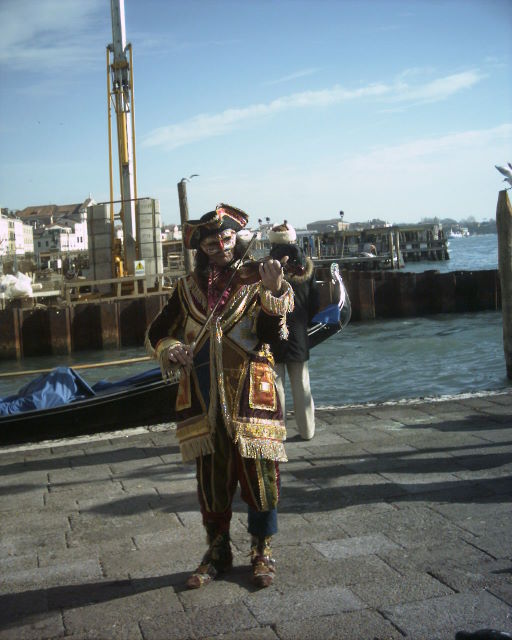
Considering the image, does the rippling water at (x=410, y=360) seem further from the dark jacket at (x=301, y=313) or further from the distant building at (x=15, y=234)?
the distant building at (x=15, y=234)

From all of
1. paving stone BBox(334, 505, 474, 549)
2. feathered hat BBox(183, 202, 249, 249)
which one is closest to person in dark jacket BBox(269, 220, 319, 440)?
paving stone BBox(334, 505, 474, 549)

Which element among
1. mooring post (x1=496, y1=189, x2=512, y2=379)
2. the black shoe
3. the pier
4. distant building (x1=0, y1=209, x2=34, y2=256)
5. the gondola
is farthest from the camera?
distant building (x1=0, y1=209, x2=34, y2=256)

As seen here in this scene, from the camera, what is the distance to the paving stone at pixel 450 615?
316 centimetres

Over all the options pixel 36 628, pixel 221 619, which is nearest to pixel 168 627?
pixel 221 619

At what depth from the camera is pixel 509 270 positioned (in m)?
11.3

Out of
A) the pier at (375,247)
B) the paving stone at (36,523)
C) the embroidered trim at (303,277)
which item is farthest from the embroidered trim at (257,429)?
the pier at (375,247)

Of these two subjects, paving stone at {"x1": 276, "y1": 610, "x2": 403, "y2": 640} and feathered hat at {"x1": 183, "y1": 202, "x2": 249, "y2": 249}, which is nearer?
paving stone at {"x1": 276, "y1": 610, "x2": 403, "y2": 640}

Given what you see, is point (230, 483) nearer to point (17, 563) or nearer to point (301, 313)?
point (17, 563)

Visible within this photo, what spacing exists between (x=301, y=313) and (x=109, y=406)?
3.10 meters

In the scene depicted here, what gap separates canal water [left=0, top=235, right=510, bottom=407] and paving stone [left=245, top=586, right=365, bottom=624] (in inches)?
340

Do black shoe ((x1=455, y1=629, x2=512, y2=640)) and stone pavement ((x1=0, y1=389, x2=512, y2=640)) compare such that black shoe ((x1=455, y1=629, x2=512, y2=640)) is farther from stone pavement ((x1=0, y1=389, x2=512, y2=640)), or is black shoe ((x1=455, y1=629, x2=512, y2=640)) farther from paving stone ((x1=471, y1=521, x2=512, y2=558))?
paving stone ((x1=471, y1=521, x2=512, y2=558))

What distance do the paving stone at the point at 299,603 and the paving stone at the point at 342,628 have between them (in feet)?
0.16

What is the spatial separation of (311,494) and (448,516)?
0.94 meters

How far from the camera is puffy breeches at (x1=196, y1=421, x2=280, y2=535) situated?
3762mm
